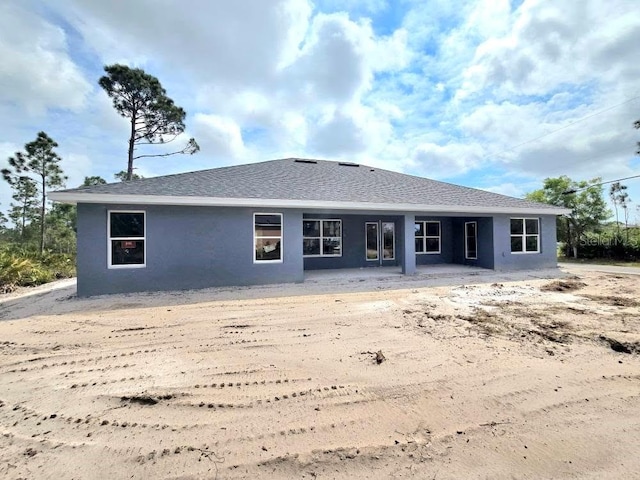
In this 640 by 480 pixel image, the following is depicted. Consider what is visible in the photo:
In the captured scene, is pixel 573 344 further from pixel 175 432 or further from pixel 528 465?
pixel 175 432

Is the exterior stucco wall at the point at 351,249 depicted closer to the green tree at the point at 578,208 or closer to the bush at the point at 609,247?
the green tree at the point at 578,208

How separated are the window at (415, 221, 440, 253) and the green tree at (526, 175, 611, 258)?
12.3 m

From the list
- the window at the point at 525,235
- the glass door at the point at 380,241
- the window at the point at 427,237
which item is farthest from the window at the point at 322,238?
the window at the point at 525,235

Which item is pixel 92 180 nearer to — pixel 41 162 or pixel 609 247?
pixel 41 162

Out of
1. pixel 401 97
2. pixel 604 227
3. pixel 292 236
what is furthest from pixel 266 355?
pixel 604 227

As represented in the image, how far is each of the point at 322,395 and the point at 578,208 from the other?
25.8 meters

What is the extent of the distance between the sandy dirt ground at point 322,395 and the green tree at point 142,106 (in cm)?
1691

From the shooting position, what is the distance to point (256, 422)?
8.47 feet

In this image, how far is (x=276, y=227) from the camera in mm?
9797

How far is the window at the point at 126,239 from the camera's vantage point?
27.0ft

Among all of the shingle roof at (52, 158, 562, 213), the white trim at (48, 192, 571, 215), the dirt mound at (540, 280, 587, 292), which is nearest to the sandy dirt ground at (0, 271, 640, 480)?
the dirt mound at (540, 280, 587, 292)

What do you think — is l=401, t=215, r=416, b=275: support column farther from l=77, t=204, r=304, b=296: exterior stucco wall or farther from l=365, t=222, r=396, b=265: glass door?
l=77, t=204, r=304, b=296: exterior stucco wall

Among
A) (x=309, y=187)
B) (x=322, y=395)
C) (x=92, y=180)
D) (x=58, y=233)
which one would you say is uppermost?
(x=92, y=180)

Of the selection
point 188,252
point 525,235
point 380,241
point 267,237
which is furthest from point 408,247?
point 188,252
